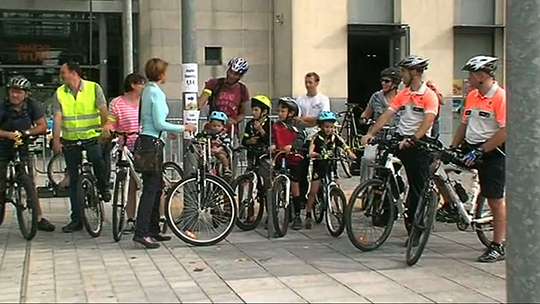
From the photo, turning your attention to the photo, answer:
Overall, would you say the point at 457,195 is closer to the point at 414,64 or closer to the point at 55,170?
the point at 414,64

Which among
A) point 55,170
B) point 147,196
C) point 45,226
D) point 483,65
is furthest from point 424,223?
point 55,170

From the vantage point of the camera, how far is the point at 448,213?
7180 millimetres

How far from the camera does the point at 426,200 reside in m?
6.61

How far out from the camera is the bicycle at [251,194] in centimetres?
823

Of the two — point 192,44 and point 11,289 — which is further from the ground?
point 192,44

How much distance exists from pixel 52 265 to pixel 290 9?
1025 cm

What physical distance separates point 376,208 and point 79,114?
3.35 meters

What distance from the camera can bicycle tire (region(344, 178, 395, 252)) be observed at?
699cm

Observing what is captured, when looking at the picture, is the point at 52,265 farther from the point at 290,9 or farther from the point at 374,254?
the point at 290,9

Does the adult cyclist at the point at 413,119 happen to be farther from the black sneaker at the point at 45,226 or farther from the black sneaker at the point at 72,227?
the black sneaker at the point at 45,226

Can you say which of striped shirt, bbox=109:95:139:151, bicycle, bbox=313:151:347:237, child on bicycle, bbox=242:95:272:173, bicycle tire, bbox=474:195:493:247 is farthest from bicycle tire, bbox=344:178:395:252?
striped shirt, bbox=109:95:139:151

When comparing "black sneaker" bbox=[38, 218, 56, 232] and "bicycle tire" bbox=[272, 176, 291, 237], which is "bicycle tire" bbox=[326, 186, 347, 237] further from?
"black sneaker" bbox=[38, 218, 56, 232]

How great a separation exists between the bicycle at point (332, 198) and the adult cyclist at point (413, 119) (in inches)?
29.2

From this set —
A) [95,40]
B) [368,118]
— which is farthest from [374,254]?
[95,40]
